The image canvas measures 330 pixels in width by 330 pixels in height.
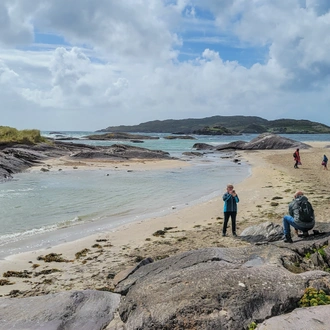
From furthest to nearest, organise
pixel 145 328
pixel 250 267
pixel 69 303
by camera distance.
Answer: pixel 250 267, pixel 69 303, pixel 145 328

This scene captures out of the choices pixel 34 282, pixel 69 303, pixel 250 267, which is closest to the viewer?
pixel 69 303

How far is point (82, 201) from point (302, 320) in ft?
48.6

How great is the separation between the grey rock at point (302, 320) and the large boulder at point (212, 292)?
22cm

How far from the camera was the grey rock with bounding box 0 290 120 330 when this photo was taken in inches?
209

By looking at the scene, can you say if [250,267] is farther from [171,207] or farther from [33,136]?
[33,136]

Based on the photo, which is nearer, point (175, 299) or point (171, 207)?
point (175, 299)

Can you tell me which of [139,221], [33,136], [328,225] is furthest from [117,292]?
[33,136]

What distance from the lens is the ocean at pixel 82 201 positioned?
12.7 meters

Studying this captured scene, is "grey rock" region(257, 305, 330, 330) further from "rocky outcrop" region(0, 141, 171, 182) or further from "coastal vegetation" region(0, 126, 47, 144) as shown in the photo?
"coastal vegetation" region(0, 126, 47, 144)

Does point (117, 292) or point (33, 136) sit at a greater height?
point (33, 136)

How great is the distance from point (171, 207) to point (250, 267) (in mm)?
10796

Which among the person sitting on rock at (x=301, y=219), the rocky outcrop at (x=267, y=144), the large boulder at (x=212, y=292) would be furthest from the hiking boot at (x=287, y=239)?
the rocky outcrop at (x=267, y=144)

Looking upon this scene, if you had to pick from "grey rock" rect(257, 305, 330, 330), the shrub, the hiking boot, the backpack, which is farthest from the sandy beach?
the shrub

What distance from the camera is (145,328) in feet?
16.5
